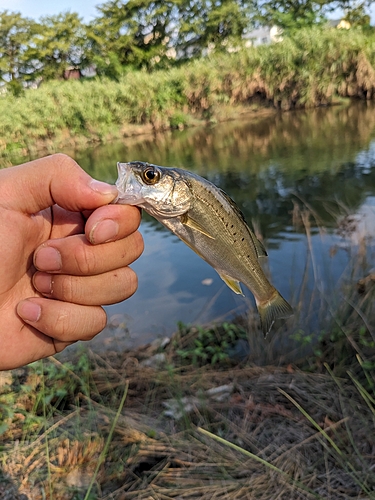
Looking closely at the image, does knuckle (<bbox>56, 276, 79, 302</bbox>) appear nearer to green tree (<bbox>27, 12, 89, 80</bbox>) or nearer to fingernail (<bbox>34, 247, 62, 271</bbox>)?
fingernail (<bbox>34, 247, 62, 271</bbox>)

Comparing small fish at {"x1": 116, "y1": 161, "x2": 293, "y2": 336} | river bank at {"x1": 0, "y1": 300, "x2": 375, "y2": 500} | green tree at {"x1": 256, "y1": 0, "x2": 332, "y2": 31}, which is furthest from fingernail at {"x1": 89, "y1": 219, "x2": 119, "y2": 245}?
green tree at {"x1": 256, "y1": 0, "x2": 332, "y2": 31}

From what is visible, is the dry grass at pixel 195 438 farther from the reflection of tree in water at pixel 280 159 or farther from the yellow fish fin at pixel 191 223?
the reflection of tree in water at pixel 280 159

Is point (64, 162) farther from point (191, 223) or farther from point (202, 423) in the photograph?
point (202, 423)

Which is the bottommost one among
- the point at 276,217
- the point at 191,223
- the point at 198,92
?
the point at 276,217

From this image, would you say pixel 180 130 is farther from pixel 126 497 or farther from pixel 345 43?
pixel 126 497

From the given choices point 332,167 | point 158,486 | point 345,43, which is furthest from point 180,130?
point 158,486

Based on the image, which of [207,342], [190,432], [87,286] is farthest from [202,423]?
[87,286]

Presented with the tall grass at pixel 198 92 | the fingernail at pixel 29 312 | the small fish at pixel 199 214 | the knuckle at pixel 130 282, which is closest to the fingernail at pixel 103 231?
the small fish at pixel 199 214
